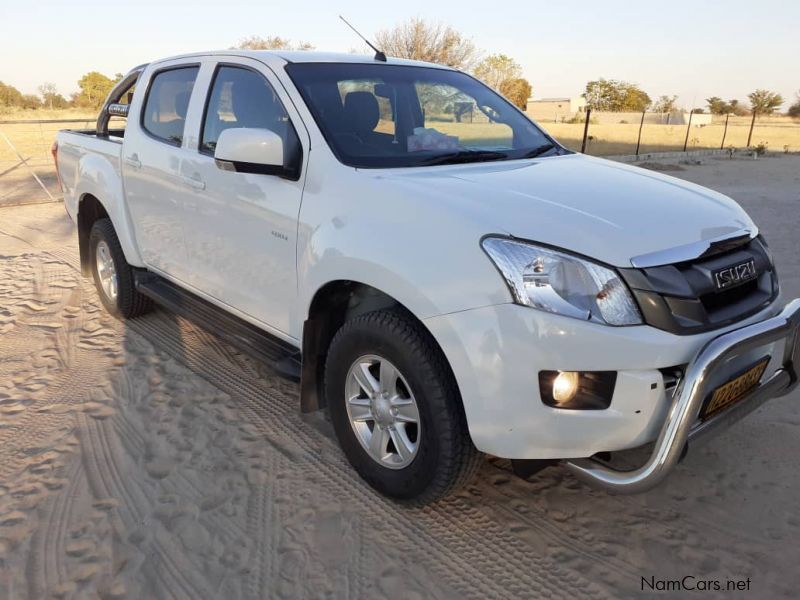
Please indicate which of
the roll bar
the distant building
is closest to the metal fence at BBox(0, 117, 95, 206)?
the roll bar


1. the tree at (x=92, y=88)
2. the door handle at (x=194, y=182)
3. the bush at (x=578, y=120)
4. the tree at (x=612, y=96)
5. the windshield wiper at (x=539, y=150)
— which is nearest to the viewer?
the windshield wiper at (x=539, y=150)

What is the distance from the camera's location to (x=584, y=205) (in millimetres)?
2457

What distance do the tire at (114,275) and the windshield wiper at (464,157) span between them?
283cm

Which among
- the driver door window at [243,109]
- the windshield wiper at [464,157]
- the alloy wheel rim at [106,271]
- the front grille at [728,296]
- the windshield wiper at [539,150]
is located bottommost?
the alloy wheel rim at [106,271]

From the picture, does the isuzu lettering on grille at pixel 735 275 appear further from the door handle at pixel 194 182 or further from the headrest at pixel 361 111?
the door handle at pixel 194 182

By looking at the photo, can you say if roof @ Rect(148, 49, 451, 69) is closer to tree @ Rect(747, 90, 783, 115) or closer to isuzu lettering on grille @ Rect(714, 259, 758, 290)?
isuzu lettering on grille @ Rect(714, 259, 758, 290)

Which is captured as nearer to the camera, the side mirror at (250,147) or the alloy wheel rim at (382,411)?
the alloy wheel rim at (382,411)

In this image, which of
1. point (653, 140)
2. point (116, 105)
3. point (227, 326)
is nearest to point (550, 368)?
point (227, 326)

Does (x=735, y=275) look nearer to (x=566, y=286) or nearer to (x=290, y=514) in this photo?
(x=566, y=286)

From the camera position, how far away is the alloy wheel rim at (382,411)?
8.66 ft

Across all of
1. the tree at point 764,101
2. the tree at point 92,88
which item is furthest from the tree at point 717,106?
the tree at point 92,88

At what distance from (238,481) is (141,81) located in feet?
9.88

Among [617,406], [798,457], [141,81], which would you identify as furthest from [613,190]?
[141,81]

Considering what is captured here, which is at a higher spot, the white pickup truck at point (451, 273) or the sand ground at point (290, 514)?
the white pickup truck at point (451, 273)
